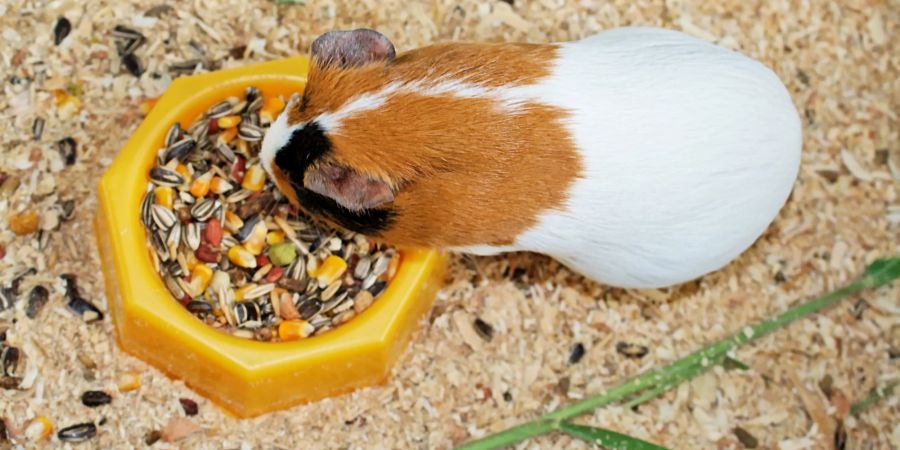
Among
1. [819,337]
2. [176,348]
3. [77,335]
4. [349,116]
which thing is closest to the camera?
[349,116]

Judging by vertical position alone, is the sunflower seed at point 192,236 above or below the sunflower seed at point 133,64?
below

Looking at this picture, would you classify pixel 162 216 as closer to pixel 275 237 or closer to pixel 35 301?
pixel 275 237

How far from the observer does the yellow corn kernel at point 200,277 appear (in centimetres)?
327

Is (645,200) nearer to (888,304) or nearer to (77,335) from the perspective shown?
(888,304)

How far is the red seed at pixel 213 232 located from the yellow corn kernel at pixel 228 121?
0.30 m

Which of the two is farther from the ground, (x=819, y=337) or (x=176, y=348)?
(x=176, y=348)

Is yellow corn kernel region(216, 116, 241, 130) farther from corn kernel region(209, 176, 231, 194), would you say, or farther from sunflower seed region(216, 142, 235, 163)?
corn kernel region(209, 176, 231, 194)

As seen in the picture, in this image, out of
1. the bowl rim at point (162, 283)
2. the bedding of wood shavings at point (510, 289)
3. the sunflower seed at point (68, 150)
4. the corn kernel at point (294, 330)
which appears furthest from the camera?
the sunflower seed at point (68, 150)

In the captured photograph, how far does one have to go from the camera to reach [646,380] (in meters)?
3.54

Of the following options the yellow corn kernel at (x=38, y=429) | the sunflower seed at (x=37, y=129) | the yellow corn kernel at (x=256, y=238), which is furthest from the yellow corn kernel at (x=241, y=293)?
the sunflower seed at (x=37, y=129)

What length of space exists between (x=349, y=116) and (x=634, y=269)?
100 cm

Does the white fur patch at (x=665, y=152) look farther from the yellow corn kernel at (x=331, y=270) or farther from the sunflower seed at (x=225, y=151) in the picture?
the sunflower seed at (x=225, y=151)

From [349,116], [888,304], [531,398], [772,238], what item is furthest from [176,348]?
[888,304]

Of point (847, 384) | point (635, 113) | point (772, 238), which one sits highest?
point (635, 113)
